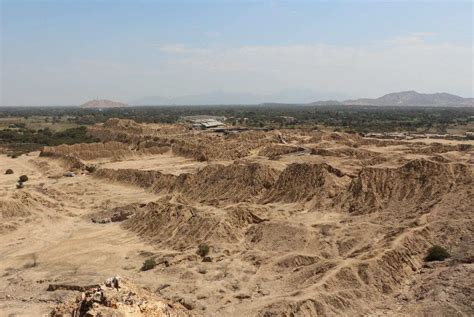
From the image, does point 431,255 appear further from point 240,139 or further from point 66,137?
point 66,137

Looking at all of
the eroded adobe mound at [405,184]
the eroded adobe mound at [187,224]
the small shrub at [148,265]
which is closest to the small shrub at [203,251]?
the eroded adobe mound at [187,224]

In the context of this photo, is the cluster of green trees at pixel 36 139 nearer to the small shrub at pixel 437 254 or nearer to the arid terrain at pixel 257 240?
the arid terrain at pixel 257 240

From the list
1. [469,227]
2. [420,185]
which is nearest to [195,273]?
[469,227]

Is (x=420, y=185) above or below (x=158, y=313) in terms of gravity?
above

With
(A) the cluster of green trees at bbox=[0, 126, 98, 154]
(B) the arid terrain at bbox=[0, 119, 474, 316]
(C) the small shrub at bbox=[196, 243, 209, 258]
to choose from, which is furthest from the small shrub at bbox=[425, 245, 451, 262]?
(A) the cluster of green trees at bbox=[0, 126, 98, 154]

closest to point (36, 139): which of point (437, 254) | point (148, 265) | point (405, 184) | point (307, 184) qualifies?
point (307, 184)

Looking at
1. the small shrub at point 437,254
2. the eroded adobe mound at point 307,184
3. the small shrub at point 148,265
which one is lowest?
the small shrub at point 148,265

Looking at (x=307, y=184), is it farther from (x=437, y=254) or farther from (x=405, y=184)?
(x=437, y=254)
